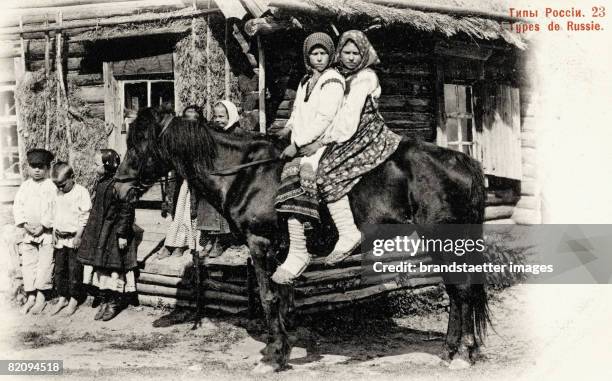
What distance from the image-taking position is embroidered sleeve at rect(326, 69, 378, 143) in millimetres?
4770

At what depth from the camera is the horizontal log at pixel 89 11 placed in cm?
757

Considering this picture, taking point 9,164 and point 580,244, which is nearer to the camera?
point 580,244

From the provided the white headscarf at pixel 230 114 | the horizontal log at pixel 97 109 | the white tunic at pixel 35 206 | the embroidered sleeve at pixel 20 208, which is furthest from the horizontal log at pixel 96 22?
the embroidered sleeve at pixel 20 208

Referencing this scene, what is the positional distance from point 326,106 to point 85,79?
4.76m

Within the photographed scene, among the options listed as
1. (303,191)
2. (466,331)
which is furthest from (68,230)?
(466,331)

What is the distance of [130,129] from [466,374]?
11.0ft

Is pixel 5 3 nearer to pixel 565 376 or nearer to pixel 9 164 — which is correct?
pixel 9 164

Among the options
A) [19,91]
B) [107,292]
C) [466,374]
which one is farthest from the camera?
[19,91]

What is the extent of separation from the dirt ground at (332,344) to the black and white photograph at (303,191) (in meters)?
0.03

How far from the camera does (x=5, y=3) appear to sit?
8570 mm

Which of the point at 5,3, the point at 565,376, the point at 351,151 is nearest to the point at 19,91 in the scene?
the point at 5,3

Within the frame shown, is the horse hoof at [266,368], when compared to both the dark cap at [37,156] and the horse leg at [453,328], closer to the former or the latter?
the horse leg at [453,328]

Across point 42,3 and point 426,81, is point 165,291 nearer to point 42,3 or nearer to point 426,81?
point 42,3

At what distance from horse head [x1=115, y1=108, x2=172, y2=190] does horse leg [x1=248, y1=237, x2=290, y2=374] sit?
3.37 feet
